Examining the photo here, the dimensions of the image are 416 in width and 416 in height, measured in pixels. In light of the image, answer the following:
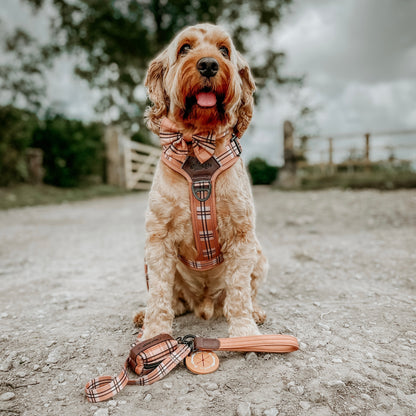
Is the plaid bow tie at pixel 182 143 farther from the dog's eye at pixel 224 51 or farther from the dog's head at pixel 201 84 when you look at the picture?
the dog's eye at pixel 224 51

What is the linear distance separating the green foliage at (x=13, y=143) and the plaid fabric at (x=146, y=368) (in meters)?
13.2

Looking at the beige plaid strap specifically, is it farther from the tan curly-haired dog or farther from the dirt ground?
the tan curly-haired dog

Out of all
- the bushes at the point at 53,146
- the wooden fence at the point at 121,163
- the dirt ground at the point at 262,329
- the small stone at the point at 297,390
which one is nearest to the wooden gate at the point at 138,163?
the wooden fence at the point at 121,163

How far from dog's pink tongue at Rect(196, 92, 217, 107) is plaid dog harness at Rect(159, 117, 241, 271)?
223 mm

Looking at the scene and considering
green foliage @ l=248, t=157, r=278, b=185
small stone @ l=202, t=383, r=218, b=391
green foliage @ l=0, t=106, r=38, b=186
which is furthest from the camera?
green foliage @ l=248, t=157, r=278, b=185

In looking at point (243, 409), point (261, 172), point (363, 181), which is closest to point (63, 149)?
point (363, 181)

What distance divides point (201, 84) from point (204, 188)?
67cm

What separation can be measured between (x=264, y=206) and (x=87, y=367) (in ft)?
27.3

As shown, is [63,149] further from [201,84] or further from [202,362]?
[202,362]

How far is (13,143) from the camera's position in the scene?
13.5 m

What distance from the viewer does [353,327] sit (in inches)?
105

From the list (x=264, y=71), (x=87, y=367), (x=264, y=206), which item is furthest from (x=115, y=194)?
(x=87, y=367)

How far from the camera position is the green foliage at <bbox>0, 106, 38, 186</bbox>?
43.0 feet

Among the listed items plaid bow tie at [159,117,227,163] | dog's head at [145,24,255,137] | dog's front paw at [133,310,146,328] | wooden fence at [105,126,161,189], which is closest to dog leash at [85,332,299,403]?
dog's front paw at [133,310,146,328]
